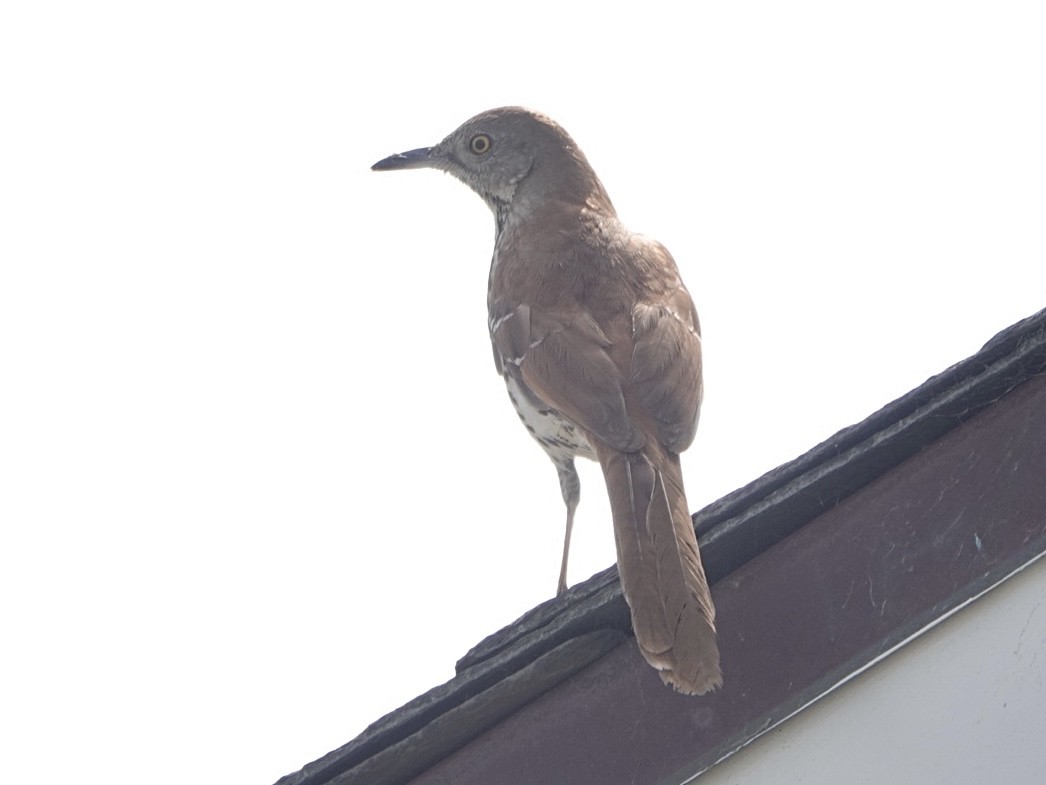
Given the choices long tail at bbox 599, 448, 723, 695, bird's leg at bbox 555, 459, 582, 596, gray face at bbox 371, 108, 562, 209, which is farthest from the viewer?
gray face at bbox 371, 108, 562, 209

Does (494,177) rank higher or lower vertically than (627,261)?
higher

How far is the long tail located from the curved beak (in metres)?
3.32

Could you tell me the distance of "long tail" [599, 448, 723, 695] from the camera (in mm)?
3277

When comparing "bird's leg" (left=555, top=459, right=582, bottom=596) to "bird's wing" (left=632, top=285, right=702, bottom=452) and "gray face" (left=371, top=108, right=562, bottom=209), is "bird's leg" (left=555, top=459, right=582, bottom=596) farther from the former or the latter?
"gray face" (left=371, top=108, right=562, bottom=209)

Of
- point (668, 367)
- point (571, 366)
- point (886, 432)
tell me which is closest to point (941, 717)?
point (886, 432)

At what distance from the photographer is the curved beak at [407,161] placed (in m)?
7.08

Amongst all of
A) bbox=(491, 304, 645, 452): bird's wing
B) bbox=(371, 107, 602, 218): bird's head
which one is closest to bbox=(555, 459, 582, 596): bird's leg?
bbox=(491, 304, 645, 452): bird's wing

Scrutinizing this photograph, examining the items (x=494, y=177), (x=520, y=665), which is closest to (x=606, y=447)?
(x=520, y=665)

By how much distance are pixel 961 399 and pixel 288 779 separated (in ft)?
5.31

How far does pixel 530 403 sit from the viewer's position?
16.9 feet

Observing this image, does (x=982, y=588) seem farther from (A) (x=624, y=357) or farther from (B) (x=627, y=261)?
(B) (x=627, y=261)

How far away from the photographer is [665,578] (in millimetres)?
3461

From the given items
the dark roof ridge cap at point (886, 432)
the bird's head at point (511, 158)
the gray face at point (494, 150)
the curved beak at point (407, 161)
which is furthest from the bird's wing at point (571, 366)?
the curved beak at point (407, 161)

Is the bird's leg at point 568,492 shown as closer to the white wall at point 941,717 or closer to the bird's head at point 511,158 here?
the bird's head at point 511,158
